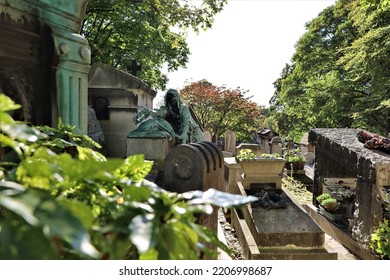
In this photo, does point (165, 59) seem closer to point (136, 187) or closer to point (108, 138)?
point (108, 138)

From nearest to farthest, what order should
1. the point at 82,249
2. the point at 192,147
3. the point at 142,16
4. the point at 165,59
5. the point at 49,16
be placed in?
1. the point at 82,249
2. the point at 192,147
3. the point at 49,16
4. the point at 142,16
5. the point at 165,59

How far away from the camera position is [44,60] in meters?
3.28

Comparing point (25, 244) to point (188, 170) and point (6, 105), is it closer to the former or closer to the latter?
point (6, 105)

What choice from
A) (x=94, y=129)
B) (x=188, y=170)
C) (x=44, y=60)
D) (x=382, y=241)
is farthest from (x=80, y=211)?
(x=94, y=129)

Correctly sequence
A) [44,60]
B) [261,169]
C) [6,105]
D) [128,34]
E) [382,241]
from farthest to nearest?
[128,34] → [261,169] → [382,241] → [44,60] → [6,105]

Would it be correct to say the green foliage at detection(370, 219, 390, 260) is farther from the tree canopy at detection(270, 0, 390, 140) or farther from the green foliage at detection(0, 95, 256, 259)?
the tree canopy at detection(270, 0, 390, 140)

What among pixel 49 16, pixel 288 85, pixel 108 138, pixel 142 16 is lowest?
pixel 108 138

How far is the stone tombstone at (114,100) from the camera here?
293 inches

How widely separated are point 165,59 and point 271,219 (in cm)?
1187

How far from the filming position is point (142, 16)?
13680 mm

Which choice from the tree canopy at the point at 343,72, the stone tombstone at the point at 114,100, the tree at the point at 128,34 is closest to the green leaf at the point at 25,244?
the stone tombstone at the point at 114,100

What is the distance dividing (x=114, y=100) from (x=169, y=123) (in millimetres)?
1963

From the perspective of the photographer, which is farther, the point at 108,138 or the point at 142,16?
the point at 142,16
